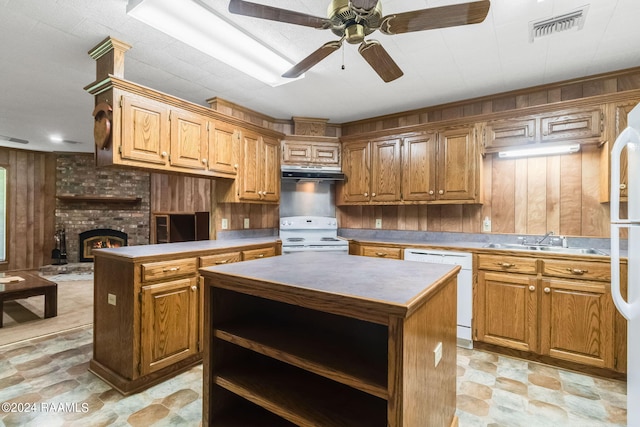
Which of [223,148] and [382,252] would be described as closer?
[223,148]

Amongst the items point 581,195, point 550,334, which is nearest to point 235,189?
point 550,334

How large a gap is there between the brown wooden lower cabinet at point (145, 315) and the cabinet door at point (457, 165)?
8.38ft

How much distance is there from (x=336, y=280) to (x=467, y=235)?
9.08ft

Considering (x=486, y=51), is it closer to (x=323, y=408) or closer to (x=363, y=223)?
(x=363, y=223)

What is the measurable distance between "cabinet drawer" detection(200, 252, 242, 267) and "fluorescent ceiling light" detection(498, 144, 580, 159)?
9.32 ft

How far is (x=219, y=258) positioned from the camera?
277 centimetres

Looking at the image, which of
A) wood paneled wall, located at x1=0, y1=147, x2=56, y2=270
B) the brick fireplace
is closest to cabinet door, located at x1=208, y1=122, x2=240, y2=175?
the brick fireplace

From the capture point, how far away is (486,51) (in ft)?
8.21

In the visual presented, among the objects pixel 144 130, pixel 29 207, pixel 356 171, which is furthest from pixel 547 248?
pixel 29 207

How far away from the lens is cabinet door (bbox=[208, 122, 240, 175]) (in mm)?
3213

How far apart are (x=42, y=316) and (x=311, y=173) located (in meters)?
3.65

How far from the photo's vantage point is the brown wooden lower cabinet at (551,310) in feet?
7.99

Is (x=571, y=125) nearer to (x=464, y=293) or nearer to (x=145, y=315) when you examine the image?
(x=464, y=293)

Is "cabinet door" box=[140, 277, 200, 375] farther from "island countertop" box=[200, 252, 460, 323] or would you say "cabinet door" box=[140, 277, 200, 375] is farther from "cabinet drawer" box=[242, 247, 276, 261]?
"island countertop" box=[200, 252, 460, 323]
